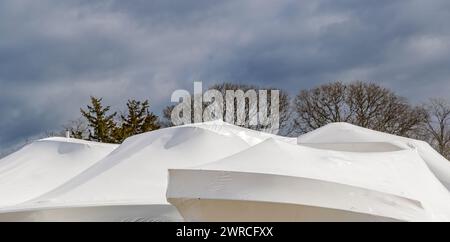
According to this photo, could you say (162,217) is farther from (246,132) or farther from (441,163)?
(441,163)

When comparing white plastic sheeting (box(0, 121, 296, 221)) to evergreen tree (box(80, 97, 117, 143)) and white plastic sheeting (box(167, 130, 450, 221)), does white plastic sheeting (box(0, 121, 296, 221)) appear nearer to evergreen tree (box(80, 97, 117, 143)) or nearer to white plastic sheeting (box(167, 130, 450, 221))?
white plastic sheeting (box(167, 130, 450, 221))

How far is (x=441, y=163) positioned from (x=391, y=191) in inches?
325

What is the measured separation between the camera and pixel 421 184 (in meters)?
7.61

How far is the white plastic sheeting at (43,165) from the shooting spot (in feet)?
40.7

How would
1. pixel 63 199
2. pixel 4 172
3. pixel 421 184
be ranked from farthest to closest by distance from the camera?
pixel 4 172, pixel 63 199, pixel 421 184

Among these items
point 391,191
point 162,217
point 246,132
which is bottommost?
point 162,217

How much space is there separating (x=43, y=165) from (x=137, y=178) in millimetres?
4746

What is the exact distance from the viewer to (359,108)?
3022 centimetres

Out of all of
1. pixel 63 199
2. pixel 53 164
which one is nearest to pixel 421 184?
pixel 63 199

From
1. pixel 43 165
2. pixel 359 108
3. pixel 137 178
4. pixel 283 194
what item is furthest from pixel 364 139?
pixel 359 108

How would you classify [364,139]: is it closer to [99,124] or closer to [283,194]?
[283,194]

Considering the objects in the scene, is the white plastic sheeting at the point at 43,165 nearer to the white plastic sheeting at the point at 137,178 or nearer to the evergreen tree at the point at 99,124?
the white plastic sheeting at the point at 137,178

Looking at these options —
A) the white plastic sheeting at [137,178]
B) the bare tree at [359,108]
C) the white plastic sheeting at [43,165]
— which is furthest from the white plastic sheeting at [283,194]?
the bare tree at [359,108]

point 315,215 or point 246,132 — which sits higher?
point 246,132
